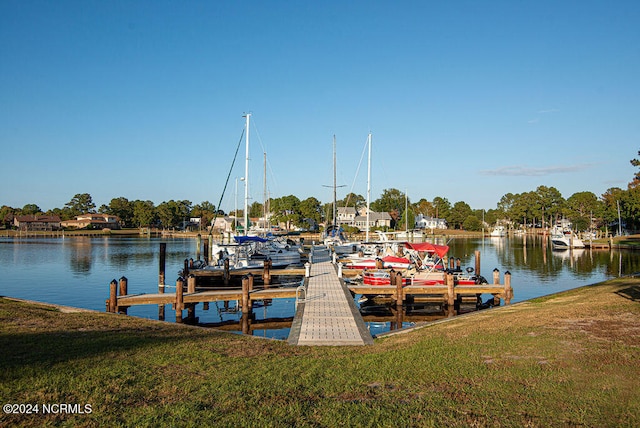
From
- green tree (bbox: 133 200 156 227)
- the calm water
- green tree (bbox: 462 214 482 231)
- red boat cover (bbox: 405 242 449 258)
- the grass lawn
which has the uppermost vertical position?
green tree (bbox: 133 200 156 227)

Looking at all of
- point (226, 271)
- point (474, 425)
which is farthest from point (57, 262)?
point (474, 425)

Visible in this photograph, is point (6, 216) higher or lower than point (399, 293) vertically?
higher

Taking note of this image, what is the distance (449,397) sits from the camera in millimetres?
7355

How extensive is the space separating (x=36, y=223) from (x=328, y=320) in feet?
505

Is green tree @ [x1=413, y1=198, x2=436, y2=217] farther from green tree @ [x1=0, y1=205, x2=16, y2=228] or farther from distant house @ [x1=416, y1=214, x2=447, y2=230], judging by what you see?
green tree @ [x1=0, y1=205, x2=16, y2=228]

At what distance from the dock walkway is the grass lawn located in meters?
0.88

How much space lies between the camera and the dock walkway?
12836 millimetres

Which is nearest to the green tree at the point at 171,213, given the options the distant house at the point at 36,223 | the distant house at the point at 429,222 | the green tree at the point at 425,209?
the distant house at the point at 36,223

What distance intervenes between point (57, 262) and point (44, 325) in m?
45.2

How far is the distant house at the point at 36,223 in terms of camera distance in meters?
141

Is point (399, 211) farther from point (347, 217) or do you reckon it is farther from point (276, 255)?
point (276, 255)

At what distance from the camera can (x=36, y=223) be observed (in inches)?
5630

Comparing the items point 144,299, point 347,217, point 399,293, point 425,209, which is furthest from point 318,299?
point 425,209

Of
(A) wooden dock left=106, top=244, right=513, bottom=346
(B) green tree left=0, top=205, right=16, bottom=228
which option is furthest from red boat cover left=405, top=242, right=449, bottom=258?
(B) green tree left=0, top=205, right=16, bottom=228
